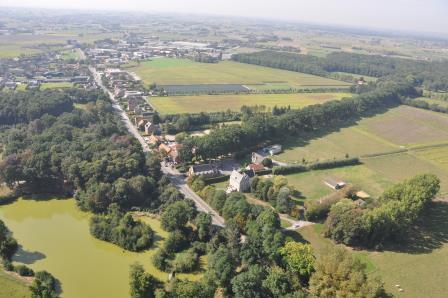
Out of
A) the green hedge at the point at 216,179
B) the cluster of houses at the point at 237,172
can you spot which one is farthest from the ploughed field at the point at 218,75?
the green hedge at the point at 216,179

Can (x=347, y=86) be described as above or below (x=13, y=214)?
above

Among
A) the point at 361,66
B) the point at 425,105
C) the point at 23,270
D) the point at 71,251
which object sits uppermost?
the point at 361,66

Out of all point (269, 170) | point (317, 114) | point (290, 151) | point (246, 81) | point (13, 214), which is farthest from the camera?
point (246, 81)

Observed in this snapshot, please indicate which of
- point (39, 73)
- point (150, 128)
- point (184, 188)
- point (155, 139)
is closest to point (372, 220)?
point (184, 188)

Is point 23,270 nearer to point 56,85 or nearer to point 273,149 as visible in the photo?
point 273,149

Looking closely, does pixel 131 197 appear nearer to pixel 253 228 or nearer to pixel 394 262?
pixel 253 228

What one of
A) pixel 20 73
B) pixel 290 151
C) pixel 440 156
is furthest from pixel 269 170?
pixel 20 73

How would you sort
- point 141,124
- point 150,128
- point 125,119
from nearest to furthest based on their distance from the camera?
point 150,128 < point 141,124 < point 125,119

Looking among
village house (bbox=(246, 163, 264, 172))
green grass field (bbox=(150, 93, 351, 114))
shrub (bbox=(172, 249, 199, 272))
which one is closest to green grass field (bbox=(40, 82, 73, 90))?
green grass field (bbox=(150, 93, 351, 114))
